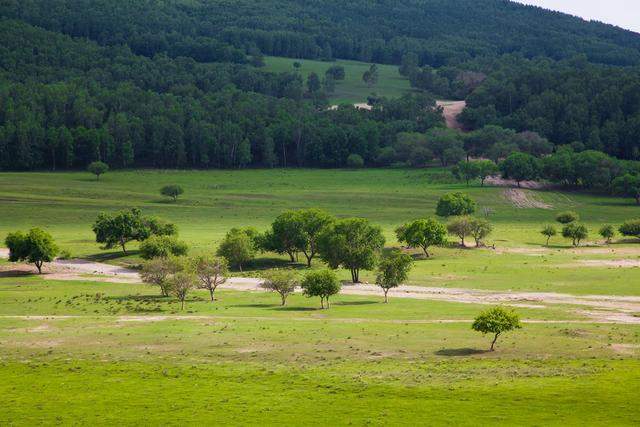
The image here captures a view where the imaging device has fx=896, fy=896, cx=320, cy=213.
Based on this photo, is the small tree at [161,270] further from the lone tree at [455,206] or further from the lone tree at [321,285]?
the lone tree at [455,206]

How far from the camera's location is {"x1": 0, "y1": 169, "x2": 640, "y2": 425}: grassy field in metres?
50.0

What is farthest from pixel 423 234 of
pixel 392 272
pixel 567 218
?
pixel 567 218

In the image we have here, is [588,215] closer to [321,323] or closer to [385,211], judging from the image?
[385,211]

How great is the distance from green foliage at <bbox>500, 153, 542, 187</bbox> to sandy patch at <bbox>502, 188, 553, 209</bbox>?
5.07m

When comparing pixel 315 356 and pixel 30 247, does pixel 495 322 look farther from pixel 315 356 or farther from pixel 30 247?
pixel 30 247

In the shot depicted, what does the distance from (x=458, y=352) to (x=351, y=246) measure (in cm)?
3613

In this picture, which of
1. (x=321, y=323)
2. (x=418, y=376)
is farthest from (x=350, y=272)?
(x=418, y=376)

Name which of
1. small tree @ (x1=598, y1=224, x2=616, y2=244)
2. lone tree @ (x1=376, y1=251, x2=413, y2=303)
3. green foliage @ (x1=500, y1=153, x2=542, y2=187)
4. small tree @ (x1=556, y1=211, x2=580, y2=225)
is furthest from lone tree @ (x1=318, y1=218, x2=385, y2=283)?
green foliage @ (x1=500, y1=153, x2=542, y2=187)

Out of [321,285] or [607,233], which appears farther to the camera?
[607,233]

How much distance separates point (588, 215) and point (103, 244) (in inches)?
3332

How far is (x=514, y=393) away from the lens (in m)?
52.3

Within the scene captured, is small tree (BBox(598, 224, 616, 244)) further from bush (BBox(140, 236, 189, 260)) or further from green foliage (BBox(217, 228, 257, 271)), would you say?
bush (BBox(140, 236, 189, 260))

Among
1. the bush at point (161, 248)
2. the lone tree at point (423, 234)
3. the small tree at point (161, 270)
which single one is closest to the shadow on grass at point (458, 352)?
the small tree at point (161, 270)

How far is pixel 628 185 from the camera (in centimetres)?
17438
